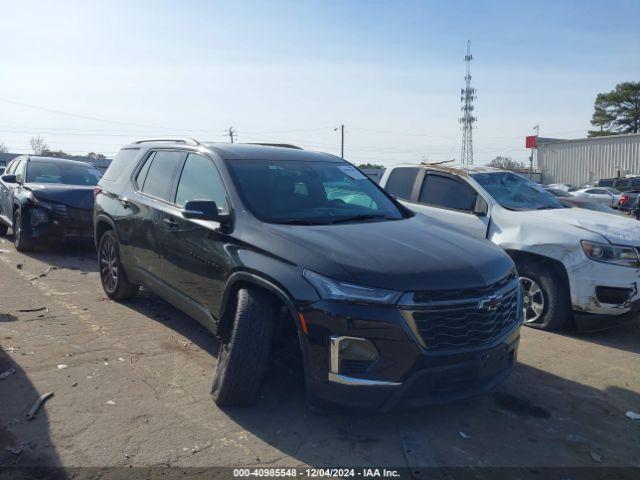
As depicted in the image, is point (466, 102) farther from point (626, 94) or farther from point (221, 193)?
point (221, 193)

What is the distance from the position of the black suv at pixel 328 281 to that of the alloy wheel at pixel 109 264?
122cm

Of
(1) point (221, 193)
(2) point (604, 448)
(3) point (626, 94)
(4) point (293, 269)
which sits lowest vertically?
(2) point (604, 448)

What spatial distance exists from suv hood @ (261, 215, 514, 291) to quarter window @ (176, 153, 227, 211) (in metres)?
0.75

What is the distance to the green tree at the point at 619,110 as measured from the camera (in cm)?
5919

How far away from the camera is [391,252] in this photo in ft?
11.8

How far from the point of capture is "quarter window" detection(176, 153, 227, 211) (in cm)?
449

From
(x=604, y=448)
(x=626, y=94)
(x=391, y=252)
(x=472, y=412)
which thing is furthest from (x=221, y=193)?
(x=626, y=94)

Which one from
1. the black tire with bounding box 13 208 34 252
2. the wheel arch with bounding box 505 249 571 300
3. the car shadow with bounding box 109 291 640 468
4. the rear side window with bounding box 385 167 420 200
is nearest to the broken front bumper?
the wheel arch with bounding box 505 249 571 300

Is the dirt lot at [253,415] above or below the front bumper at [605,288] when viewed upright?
below

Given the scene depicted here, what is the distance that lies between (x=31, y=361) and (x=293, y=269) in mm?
2568

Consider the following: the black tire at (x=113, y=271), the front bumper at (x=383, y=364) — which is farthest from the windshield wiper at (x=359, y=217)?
the black tire at (x=113, y=271)

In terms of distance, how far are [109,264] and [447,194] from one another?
13.4 feet

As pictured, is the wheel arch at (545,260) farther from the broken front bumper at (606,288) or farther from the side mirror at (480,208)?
the side mirror at (480,208)

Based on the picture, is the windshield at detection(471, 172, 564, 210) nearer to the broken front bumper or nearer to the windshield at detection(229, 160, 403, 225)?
the broken front bumper
